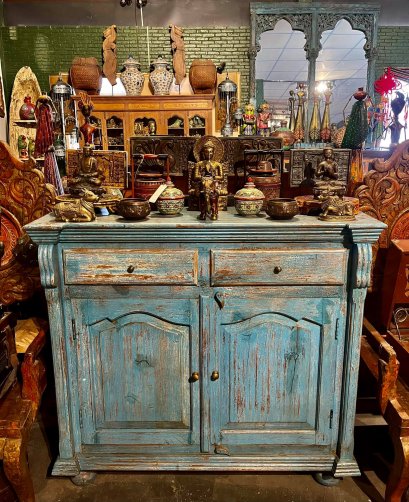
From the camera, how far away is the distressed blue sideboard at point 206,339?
6.24ft

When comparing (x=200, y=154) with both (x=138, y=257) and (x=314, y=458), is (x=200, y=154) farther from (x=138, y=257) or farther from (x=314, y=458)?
(x=314, y=458)

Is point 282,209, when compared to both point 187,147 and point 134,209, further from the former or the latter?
point 187,147

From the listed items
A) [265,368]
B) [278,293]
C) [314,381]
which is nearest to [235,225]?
[278,293]

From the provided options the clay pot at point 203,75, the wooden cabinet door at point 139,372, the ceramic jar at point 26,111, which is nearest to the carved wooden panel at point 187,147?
the wooden cabinet door at point 139,372

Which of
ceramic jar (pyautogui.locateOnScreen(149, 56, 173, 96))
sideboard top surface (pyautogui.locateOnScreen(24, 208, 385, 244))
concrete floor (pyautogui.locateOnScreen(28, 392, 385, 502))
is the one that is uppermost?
ceramic jar (pyautogui.locateOnScreen(149, 56, 173, 96))

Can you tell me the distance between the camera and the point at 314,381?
2061mm

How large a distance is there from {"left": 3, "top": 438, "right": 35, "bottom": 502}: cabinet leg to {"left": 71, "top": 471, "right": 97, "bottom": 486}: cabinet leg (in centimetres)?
32

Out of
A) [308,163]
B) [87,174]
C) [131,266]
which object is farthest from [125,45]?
[131,266]

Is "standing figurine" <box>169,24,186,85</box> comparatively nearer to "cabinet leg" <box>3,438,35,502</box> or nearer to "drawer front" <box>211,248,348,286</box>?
"drawer front" <box>211,248,348,286</box>

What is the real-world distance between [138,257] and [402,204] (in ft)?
5.21

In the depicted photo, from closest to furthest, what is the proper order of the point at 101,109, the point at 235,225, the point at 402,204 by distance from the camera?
the point at 235,225, the point at 402,204, the point at 101,109

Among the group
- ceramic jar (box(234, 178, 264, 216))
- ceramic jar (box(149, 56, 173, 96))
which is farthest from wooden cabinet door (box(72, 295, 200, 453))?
ceramic jar (box(149, 56, 173, 96))

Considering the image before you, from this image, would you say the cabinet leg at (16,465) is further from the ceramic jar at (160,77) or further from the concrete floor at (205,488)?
the ceramic jar at (160,77)

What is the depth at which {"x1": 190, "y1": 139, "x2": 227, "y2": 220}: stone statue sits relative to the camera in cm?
191
